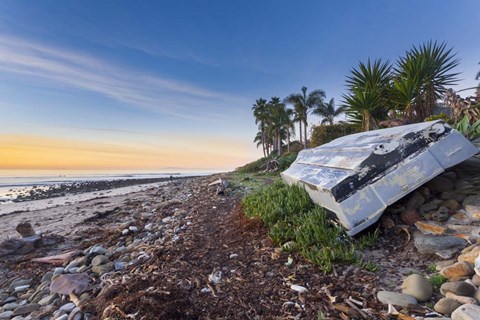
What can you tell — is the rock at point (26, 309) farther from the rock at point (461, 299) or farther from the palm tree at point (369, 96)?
the palm tree at point (369, 96)

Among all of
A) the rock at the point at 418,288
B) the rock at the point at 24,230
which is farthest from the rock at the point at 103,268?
the rock at the point at 418,288

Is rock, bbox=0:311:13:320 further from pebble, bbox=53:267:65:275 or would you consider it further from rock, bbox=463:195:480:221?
rock, bbox=463:195:480:221

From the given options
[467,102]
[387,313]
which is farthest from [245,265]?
[467,102]

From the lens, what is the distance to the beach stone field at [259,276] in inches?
107

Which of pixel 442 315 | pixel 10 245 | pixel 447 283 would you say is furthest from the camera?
pixel 10 245

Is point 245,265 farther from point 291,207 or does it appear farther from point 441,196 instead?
point 441,196

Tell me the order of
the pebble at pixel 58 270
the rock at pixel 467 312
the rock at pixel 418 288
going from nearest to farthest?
the rock at pixel 467 312
the rock at pixel 418 288
the pebble at pixel 58 270

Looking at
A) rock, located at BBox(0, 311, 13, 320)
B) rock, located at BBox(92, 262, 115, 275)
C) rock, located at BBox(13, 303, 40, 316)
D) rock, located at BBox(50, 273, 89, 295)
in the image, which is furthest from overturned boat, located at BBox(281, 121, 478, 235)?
rock, located at BBox(0, 311, 13, 320)

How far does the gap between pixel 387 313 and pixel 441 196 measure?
279 cm

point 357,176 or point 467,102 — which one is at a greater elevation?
point 467,102

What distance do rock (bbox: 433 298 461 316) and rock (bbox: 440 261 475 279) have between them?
0.51m

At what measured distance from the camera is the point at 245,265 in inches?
156

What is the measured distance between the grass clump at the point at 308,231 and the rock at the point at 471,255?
1085mm

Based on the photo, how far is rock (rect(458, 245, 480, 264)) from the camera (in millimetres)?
2867
